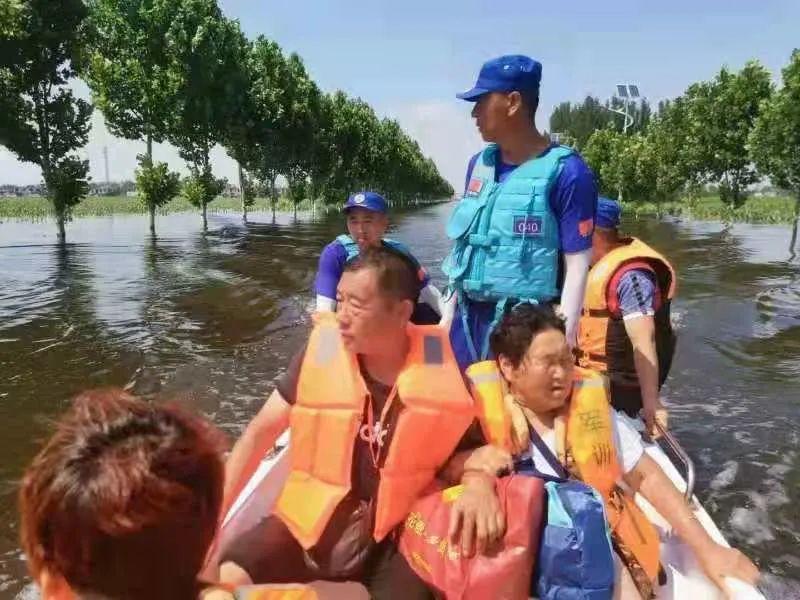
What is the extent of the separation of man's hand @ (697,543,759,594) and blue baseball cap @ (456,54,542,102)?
1.96m

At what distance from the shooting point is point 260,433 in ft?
7.96

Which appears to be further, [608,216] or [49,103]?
[49,103]

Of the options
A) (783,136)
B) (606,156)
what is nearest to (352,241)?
(783,136)

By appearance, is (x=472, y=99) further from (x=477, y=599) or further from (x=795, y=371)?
(x=795, y=371)

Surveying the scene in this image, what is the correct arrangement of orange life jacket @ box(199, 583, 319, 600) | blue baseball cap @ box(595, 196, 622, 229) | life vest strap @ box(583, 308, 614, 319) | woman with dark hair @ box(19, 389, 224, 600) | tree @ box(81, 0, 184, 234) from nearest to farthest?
woman with dark hair @ box(19, 389, 224, 600)
orange life jacket @ box(199, 583, 319, 600)
life vest strap @ box(583, 308, 614, 319)
blue baseball cap @ box(595, 196, 622, 229)
tree @ box(81, 0, 184, 234)

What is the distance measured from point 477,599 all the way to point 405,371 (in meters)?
0.72

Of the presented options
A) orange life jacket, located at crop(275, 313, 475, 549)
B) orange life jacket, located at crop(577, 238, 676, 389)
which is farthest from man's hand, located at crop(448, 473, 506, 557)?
orange life jacket, located at crop(577, 238, 676, 389)

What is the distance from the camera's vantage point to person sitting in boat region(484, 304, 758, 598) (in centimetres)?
234

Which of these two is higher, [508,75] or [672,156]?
[672,156]

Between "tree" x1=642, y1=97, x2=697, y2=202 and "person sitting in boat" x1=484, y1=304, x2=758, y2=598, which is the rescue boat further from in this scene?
"tree" x1=642, y1=97, x2=697, y2=202

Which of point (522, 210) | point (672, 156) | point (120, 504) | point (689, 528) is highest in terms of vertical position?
point (672, 156)

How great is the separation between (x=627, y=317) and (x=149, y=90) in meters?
26.9

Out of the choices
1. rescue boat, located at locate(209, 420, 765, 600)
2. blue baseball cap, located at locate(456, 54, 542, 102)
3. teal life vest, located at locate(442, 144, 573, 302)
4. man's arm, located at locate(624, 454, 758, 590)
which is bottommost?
rescue boat, located at locate(209, 420, 765, 600)

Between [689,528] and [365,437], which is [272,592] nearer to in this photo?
[365,437]
